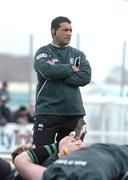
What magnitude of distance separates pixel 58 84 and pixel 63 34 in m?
0.32

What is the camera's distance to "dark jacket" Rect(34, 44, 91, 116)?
12.8 feet

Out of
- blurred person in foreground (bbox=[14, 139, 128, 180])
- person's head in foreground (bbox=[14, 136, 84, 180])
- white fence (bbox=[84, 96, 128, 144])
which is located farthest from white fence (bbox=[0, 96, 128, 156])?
blurred person in foreground (bbox=[14, 139, 128, 180])

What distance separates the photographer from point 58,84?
394cm

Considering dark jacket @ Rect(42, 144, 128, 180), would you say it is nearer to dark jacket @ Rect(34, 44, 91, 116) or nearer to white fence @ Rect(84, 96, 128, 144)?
dark jacket @ Rect(34, 44, 91, 116)

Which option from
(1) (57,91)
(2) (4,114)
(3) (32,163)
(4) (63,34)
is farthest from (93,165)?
(2) (4,114)

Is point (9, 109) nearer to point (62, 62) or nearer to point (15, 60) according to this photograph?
point (15, 60)

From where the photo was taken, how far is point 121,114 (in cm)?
967

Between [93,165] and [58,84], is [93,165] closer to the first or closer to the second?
[93,165]

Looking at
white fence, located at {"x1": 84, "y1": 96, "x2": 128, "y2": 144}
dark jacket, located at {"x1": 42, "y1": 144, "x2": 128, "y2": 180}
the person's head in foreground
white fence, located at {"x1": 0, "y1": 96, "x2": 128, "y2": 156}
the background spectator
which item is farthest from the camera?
the background spectator

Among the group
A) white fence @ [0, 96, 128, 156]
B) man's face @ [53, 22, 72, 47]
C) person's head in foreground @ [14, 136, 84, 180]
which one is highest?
man's face @ [53, 22, 72, 47]

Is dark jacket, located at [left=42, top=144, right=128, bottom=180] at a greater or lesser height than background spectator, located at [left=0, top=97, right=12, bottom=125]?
greater

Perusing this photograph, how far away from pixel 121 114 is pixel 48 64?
5.86m

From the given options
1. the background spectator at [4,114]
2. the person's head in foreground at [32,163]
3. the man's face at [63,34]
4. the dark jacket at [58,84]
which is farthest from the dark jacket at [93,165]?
the background spectator at [4,114]

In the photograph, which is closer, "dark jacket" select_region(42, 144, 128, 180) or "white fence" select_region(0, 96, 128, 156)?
"dark jacket" select_region(42, 144, 128, 180)
